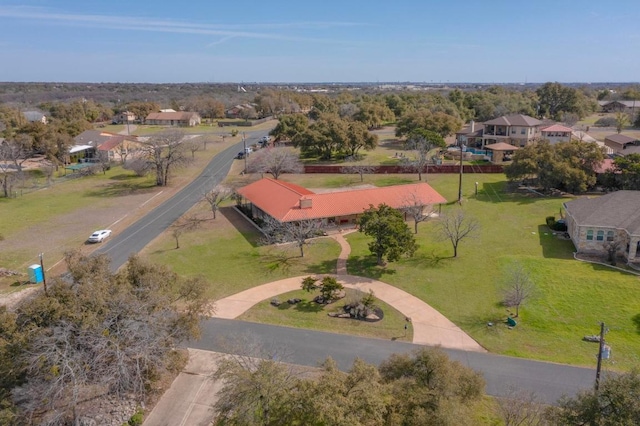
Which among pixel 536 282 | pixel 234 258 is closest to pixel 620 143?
pixel 536 282

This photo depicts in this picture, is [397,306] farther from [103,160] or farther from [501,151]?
[103,160]

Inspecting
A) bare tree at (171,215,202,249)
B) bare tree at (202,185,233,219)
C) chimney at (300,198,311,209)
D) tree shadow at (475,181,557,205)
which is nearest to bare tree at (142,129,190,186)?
bare tree at (202,185,233,219)

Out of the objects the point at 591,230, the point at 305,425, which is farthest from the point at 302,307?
the point at 591,230

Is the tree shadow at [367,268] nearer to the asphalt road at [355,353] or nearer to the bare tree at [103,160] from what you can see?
the asphalt road at [355,353]

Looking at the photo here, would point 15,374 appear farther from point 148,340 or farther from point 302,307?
point 302,307

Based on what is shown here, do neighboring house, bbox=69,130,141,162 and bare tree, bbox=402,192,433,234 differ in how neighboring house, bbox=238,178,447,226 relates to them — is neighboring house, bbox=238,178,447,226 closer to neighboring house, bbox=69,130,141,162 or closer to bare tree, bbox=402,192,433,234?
bare tree, bbox=402,192,433,234
